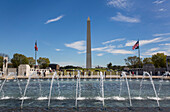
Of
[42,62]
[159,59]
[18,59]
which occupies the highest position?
[18,59]

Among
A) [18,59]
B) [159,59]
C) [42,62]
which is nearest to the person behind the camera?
[159,59]

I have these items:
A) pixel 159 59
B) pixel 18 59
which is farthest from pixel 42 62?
pixel 159 59

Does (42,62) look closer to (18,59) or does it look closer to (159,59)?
(18,59)

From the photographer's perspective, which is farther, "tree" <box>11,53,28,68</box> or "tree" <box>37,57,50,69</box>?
"tree" <box>37,57,50,69</box>

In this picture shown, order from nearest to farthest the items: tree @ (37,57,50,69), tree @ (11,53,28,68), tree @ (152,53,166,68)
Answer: tree @ (152,53,166,68), tree @ (11,53,28,68), tree @ (37,57,50,69)

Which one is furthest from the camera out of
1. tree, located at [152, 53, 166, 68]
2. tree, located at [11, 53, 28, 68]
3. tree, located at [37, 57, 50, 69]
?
tree, located at [37, 57, 50, 69]

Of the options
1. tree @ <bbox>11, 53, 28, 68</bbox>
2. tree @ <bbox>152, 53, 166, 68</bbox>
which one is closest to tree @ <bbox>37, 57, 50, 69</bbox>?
tree @ <bbox>11, 53, 28, 68</bbox>

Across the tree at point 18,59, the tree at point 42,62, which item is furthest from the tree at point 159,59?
the tree at point 18,59

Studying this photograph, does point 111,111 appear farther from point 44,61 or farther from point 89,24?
point 44,61

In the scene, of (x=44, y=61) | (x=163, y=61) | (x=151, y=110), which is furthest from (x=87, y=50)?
(x=44, y=61)

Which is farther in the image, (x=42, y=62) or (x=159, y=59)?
(x=42, y=62)

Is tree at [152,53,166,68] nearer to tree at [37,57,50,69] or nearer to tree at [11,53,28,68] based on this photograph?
tree at [37,57,50,69]

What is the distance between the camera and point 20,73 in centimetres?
3800

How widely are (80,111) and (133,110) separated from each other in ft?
8.70
